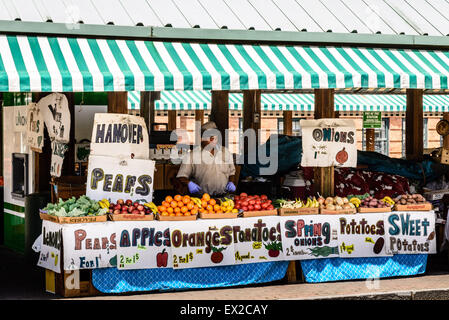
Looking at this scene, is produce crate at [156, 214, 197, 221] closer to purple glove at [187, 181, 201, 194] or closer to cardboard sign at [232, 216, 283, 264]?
cardboard sign at [232, 216, 283, 264]

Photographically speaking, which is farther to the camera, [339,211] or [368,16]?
[368,16]

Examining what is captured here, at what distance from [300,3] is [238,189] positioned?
3362 mm

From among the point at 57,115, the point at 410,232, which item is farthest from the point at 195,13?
the point at 410,232

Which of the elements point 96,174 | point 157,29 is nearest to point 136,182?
point 96,174

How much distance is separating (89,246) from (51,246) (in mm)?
575

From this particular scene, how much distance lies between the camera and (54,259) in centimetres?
779

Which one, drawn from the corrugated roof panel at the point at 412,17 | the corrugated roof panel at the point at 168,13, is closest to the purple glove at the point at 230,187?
the corrugated roof panel at the point at 168,13

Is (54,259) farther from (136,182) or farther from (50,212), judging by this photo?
(136,182)

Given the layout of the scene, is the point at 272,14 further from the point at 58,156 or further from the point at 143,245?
the point at 143,245

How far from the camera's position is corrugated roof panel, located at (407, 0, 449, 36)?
31.1 ft

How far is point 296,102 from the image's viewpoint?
1930cm

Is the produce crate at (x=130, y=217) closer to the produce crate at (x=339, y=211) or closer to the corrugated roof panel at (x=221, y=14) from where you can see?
the produce crate at (x=339, y=211)

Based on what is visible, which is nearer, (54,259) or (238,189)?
(54,259)

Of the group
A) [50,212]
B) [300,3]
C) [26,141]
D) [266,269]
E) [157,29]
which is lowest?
[266,269]
